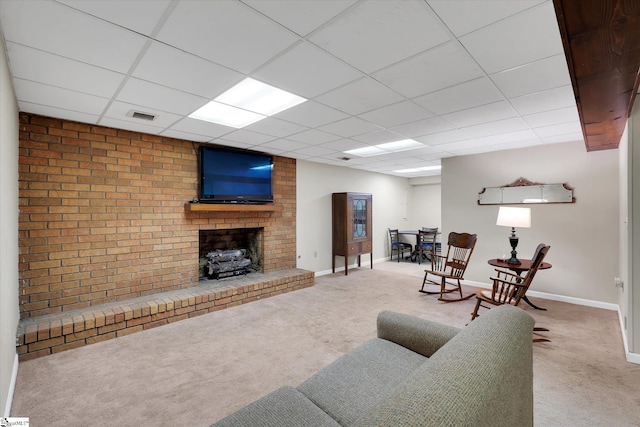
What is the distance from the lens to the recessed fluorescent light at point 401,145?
434cm

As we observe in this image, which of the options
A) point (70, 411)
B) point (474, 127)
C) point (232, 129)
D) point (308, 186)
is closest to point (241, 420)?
point (70, 411)

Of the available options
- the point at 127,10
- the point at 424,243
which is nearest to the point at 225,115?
the point at 127,10

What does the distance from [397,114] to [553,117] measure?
1.75 meters

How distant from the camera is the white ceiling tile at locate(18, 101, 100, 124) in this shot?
2785mm

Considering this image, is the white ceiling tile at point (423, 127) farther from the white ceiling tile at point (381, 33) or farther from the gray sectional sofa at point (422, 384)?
the gray sectional sofa at point (422, 384)

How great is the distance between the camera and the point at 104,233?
3469mm

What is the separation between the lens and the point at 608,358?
8.56 feet

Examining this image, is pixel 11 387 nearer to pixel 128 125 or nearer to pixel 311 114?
pixel 128 125

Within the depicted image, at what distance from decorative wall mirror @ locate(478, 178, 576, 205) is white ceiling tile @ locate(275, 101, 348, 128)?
10.9 feet

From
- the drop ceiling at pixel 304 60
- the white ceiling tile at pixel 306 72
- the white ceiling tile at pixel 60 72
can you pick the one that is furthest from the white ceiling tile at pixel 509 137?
the white ceiling tile at pixel 60 72

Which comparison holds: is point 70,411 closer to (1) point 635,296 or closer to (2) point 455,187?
(1) point 635,296

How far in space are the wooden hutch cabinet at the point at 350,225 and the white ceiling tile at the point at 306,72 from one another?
3.75m

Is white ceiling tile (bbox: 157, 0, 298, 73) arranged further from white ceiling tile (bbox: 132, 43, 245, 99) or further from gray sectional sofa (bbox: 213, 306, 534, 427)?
gray sectional sofa (bbox: 213, 306, 534, 427)

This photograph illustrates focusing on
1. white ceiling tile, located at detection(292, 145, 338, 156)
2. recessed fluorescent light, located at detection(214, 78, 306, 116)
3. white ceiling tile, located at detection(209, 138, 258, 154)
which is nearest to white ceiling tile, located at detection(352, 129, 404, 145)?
white ceiling tile, located at detection(292, 145, 338, 156)
